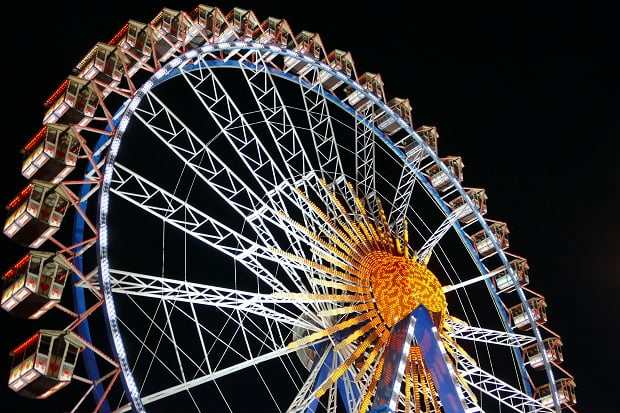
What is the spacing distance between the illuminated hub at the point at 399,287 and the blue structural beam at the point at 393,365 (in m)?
0.61

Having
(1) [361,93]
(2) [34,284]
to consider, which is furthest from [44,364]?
(1) [361,93]

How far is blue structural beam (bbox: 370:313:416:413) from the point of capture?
51.3 feet

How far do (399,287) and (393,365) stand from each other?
7.65 feet

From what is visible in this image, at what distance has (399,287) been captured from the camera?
18.3 metres

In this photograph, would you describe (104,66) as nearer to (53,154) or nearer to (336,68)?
(53,154)

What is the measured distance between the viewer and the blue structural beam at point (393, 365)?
15.6 meters

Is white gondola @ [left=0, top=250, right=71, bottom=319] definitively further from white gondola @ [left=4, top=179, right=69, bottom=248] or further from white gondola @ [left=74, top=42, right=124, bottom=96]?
white gondola @ [left=74, top=42, right=124, bottom=96]

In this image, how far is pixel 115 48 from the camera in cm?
1728

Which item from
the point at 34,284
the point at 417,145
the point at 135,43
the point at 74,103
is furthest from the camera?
the point at 417,145

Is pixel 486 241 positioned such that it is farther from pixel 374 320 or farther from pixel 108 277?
pixel 108 277

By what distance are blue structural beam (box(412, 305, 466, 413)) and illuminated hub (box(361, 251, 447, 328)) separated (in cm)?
50

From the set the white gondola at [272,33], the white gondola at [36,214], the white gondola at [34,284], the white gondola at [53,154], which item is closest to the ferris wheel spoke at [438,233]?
the white gondola at [272,33]

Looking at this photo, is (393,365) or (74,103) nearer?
(74,103)

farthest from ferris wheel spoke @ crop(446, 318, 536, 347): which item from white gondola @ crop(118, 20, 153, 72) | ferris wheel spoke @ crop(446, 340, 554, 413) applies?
white gondola @ crop(118, 20, 153, 72)
